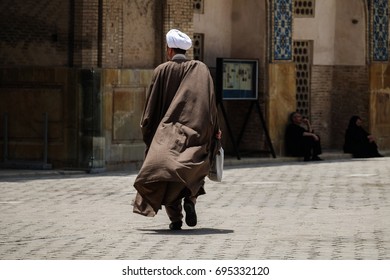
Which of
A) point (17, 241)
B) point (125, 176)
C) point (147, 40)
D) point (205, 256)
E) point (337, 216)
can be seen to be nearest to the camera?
point (205, 256)

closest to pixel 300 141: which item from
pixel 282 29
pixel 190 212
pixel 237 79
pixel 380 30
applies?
pixel 237 79

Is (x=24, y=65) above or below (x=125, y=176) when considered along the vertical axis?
above

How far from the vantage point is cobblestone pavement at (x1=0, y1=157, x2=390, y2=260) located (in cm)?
1072

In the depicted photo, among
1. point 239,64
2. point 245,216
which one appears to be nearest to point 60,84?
point 239,64

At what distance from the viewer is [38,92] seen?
67.9 ft

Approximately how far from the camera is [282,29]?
81.0ft

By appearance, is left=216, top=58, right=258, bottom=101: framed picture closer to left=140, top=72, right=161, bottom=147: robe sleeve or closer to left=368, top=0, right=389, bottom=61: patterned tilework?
left=368, top=0, right=389, bottom=61: patterned tilework

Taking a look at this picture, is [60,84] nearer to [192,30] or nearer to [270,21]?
[192,30]

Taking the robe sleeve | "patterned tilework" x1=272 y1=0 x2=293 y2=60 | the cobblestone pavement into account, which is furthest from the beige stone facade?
the robe sleeve

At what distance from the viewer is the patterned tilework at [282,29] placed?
24594 mm

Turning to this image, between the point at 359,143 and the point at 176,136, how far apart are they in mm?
14132

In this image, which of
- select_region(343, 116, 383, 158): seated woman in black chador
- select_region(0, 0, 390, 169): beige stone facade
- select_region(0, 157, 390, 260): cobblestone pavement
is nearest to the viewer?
select_region(0, 157, 390, 260): cobblestone pavement

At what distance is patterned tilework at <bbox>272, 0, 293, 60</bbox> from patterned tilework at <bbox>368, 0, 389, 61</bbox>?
2676mm

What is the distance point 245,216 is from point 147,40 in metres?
8.17
